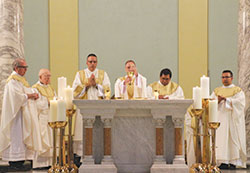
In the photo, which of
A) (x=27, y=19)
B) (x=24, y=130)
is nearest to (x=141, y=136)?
(x=24, y=130)

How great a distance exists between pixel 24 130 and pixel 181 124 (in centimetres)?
344

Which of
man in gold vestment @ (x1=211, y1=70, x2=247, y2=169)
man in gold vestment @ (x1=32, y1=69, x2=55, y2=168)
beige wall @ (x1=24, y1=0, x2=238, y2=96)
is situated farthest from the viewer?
beige wall @ (x1=24, y1=0, x2=238, y2=96)

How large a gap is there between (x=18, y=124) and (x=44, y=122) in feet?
1.65

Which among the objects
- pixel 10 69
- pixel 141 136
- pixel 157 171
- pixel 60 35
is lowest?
pixel 157 171

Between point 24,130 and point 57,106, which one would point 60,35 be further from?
point 57,106

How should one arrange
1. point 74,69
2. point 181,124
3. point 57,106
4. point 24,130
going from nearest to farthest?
point 57,106 < point 181,124 < point 24,130 < point 74,69

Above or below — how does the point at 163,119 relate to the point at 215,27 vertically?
below

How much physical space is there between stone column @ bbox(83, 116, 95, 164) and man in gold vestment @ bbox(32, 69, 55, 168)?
9.25 feet

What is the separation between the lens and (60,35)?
11.1 m

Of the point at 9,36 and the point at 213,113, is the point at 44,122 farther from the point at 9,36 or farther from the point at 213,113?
the point at 213,113

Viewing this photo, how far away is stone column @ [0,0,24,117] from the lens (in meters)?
8.63

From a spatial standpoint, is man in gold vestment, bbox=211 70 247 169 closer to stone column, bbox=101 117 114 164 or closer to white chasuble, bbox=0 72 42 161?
white chasuble, bbox=0 72 42 161

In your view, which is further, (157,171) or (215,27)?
(215,27)

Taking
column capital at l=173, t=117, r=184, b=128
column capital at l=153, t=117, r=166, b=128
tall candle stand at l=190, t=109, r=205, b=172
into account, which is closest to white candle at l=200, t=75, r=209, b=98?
tall candle stand at l=190, t=109, r=205, b=172
